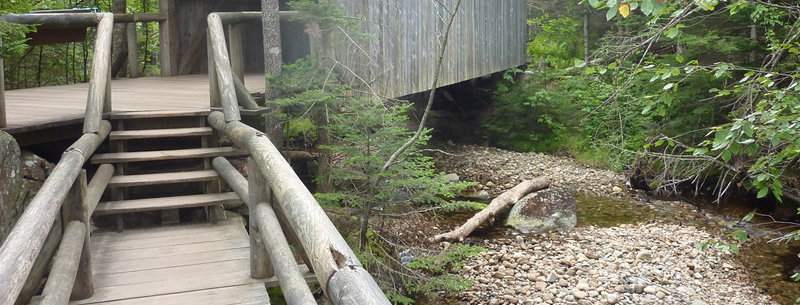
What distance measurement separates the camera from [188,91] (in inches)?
320

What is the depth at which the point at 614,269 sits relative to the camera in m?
8.03

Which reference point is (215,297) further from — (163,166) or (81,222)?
(163,166)

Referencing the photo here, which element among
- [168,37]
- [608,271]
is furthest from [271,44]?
[168,37]

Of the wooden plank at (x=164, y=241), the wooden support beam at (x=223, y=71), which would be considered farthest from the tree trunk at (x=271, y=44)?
the wooden plank at (x=164, y=241)

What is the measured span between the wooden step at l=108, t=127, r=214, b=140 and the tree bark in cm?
318

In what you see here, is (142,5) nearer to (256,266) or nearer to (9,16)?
(9,16)

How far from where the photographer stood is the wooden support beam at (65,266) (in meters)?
3.14

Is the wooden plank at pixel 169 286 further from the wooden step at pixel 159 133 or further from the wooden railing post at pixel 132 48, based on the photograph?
the wooden railing post at pixel 132 48

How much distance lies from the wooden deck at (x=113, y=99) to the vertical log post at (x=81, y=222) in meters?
1.82

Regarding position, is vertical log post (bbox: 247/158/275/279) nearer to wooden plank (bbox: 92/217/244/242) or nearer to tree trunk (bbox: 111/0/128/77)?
wooden plank (bbox: 92/217/244/242)

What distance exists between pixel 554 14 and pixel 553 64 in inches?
51.9

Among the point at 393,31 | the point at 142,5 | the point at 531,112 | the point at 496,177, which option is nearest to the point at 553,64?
the point at 531,112

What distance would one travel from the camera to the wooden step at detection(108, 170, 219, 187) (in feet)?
17.5

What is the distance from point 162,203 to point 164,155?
1.66 ft
